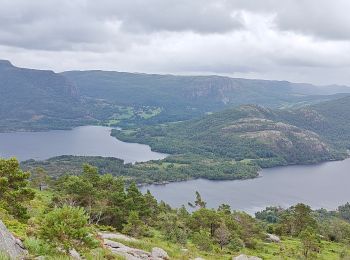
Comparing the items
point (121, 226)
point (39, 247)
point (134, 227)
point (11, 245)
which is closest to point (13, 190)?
point (134, 227)

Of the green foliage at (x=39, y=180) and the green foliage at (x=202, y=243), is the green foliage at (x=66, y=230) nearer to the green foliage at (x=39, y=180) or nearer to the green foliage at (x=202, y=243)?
the green foliage at (x=202, y=243)

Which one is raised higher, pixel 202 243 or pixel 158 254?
pixel 158 254

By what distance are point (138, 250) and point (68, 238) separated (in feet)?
34.3

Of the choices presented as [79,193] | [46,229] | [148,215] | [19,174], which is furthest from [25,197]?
[148,215]

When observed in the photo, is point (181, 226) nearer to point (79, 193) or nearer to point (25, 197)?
A: point (79, 193)

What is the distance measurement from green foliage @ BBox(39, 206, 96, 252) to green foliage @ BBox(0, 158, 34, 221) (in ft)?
63.2

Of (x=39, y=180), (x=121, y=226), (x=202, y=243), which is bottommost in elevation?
(x=39, y=180)

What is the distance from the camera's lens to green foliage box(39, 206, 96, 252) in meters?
20.6

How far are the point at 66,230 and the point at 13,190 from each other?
2440cm

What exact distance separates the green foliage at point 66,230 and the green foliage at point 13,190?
63.2ft

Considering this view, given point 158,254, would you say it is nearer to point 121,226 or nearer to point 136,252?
point 136,252

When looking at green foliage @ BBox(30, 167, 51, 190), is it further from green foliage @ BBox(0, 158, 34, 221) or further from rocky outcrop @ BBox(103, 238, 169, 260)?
rocky outcrop @ BBox(103, 238, 169, 260)

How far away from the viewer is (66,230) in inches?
820

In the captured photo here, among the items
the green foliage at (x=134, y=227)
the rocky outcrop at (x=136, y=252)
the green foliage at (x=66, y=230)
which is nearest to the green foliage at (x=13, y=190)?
the rocky outcrop at (x=136, y=252)
